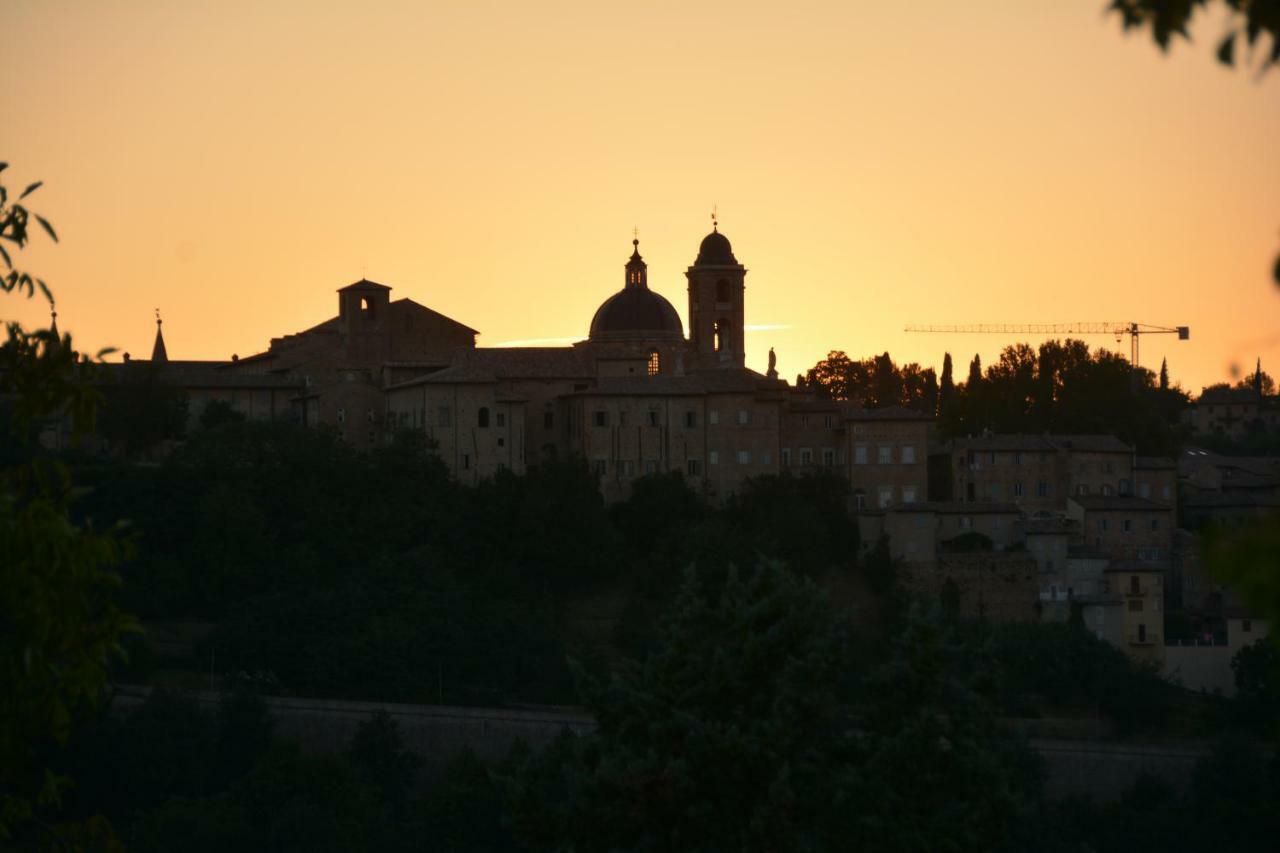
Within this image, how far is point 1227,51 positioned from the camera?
631 cm

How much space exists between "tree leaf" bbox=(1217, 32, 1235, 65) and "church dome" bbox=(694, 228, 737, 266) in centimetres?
5808

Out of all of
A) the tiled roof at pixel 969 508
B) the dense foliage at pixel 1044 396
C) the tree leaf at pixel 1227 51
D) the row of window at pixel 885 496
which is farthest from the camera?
the dense foliage at pixel 1044 396

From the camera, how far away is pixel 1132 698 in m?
44.8

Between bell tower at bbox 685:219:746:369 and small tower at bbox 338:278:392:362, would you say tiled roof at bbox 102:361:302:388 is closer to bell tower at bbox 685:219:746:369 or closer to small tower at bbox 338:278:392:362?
small tower at bbox 338:278:392:362

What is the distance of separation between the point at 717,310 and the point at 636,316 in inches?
176

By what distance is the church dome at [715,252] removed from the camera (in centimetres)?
6469

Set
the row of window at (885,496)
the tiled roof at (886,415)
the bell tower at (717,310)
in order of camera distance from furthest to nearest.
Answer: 1. the bell tower at (717,310)
2. the tiled roof at (886,415)
3. the row of window at (885,496)

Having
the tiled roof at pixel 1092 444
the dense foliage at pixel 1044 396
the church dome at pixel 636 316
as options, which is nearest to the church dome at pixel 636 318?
the church dome at pixel 636 316

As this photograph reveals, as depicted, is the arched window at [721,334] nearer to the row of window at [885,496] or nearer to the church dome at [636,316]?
the church dome at [636,316]

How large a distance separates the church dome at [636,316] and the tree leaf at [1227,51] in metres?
52.5

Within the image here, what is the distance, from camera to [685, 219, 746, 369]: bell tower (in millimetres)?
62562

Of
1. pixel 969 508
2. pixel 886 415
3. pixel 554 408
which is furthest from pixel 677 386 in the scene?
pixel 969 508

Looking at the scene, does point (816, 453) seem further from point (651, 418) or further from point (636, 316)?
point (636, 316)

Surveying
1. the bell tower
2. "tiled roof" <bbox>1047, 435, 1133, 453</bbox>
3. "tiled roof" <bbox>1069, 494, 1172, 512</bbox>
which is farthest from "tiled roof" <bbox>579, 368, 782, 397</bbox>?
the bell tower
